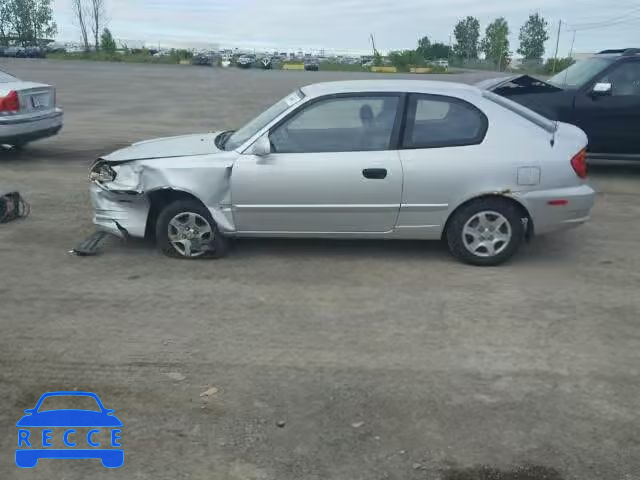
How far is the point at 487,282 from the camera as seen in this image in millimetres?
5512

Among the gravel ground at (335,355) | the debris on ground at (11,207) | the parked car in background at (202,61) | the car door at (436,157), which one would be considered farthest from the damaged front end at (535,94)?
the parked car in background at (202,61)

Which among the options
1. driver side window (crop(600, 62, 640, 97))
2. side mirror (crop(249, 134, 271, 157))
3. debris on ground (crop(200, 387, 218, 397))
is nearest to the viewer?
debris on ground (crop(200, 387, 218, 397))

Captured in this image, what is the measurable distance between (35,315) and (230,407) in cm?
198

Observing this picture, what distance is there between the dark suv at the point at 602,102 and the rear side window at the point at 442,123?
4.14 m

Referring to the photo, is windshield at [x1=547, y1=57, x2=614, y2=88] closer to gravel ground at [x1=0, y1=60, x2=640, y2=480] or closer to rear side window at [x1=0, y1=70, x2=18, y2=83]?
gravel ground at [x1=0, y1=60, x2=640, y2=480]

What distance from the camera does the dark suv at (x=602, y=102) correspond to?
9477mm

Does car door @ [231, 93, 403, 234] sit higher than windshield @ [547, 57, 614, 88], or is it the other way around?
windshield @ [547, 57, 614, 88]

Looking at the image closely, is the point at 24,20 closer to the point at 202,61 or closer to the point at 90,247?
the point at 202,61

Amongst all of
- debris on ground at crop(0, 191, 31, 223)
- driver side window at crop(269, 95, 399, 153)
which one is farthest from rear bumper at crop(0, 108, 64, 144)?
driver side window at crop(269, 95, 399, 153)

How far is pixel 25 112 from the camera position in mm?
10328

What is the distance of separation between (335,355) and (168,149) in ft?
9.50

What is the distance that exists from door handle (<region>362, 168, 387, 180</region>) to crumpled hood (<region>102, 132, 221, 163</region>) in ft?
4.43

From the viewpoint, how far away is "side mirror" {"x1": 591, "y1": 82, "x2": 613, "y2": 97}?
9.41m

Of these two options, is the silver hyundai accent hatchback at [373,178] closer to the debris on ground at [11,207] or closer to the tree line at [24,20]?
the debris on ground at [11,207]
